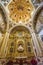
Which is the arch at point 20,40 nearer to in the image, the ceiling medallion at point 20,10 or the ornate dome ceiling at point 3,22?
the ornate dome ceiling at point 3,22

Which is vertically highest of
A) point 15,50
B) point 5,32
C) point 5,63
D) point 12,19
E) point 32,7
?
point 32,7

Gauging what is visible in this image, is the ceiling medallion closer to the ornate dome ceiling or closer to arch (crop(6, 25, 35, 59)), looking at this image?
the ornate dome ceiling

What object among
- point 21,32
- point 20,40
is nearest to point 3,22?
point 21,32

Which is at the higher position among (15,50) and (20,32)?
(20,32)

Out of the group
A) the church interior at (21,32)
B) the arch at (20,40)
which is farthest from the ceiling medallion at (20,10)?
the arch at (20,40)

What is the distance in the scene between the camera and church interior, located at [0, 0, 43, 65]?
9719 mm

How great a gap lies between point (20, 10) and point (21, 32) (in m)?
1.39

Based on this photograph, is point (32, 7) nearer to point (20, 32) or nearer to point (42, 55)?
point (20, 32)

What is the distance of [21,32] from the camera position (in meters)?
10.9

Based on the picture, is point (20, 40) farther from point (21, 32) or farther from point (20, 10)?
point (20, 10)

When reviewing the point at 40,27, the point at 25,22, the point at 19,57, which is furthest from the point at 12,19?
the point at 19,57

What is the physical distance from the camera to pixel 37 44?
10.1 m

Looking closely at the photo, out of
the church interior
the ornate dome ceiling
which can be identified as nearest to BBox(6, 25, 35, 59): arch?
the church interior

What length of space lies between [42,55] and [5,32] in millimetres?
2599
